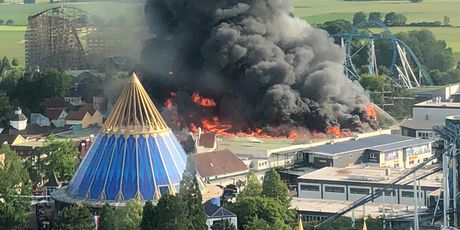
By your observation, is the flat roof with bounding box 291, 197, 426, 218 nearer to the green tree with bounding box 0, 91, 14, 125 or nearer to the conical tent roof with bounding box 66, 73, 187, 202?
the conical tent roof with bounding box 66, 73, 187, 202

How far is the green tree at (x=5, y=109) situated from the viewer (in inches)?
1813

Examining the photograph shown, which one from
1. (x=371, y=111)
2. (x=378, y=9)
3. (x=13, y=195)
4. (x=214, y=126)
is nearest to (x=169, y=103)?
(x=214, y=126)

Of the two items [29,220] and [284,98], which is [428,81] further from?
[29,220]

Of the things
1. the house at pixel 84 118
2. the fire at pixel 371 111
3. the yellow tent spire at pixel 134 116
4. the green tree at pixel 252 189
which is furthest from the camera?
the house at pixel 84 118

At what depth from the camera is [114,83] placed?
2010 inches

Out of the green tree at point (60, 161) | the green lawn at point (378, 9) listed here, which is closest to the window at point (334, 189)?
the green tree at point (60, 161)

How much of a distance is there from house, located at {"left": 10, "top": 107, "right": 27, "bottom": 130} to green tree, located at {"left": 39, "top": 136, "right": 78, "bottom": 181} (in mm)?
10433

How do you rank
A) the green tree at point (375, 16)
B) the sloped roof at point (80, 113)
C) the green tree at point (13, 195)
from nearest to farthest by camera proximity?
1. the green tree at point (13, 195)
2. the sloped roof at point (80, 113)
3. the green tree at point (375, 16)

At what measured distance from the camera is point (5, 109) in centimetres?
4650

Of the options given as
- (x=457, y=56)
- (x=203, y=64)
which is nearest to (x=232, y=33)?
(x=203, y=64)

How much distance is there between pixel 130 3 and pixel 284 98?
664 inches

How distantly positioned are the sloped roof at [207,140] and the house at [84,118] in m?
8.23

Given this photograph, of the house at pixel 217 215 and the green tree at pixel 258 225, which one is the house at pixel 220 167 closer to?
the house at pixel 217 215

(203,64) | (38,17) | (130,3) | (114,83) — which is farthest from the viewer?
(38,17)
